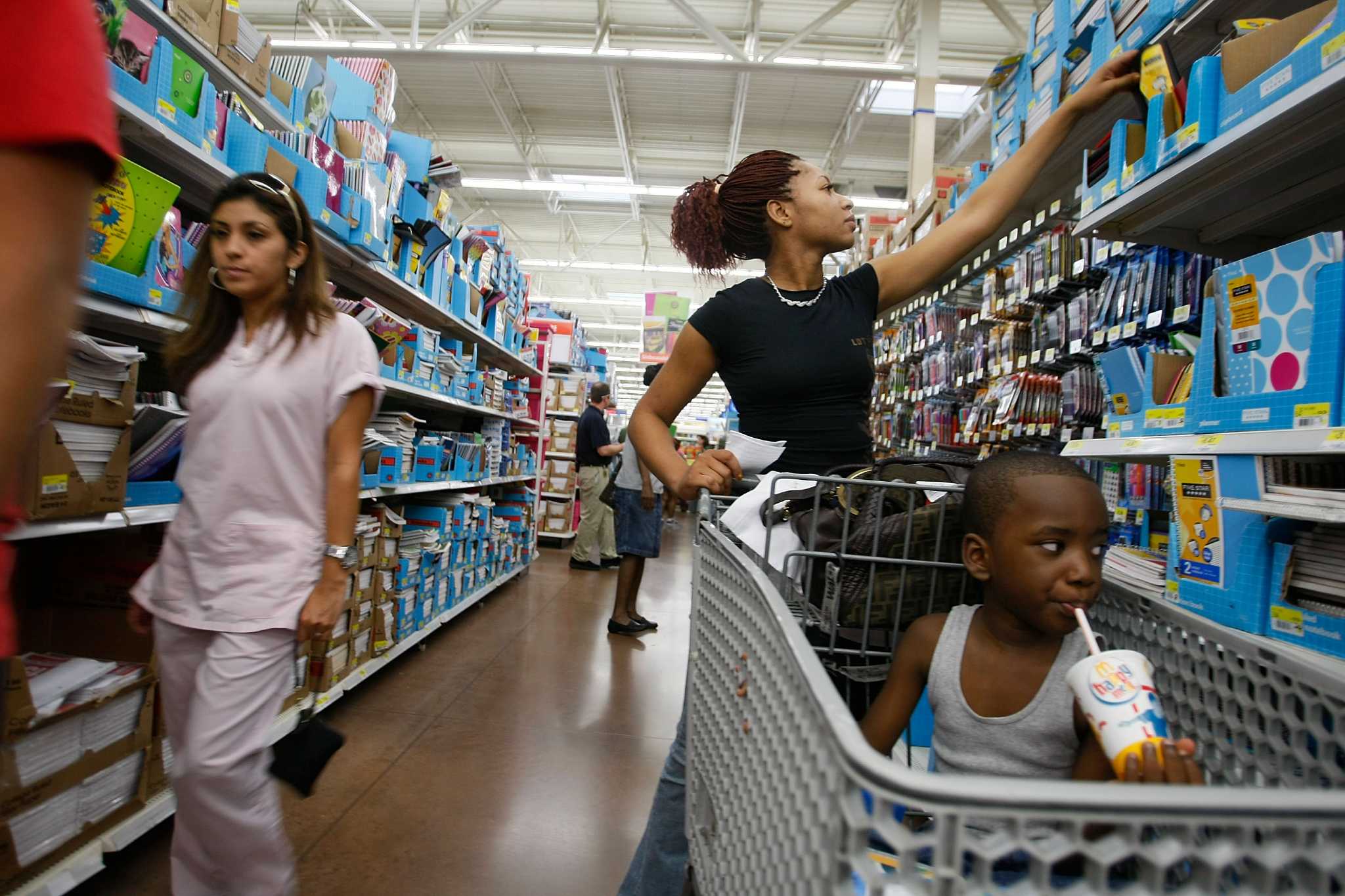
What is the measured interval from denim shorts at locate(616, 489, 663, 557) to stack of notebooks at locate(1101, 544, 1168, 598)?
304cm

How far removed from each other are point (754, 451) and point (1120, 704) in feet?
2.56

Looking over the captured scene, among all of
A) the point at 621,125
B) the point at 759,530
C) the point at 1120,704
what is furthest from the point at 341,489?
the point at 621,125

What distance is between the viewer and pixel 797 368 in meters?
1.38

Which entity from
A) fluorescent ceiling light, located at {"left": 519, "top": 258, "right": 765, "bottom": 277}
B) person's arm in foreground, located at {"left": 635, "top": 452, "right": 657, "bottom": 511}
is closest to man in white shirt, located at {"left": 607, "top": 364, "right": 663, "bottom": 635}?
person's arm in foreground, located at {"left": 635, "top": 452, "right": 657, "bottom": 511}

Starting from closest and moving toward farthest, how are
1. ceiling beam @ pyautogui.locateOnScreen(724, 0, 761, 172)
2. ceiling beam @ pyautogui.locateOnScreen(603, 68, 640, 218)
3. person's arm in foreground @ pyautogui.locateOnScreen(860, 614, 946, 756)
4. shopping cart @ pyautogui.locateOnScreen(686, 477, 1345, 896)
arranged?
shopping cart @ pyautogui.locateOnScreen(686, 477, 1345, 896) → person's arm in foreground @ pyautogui.locateOnScreen(860, 614, 946, 756) → ceiling beam @ pyautogui.locateOnScreen(724, 0, 761, 172) → ceiling beam @ pyautogui.locateOnScreen(603, 68, 640, 218)

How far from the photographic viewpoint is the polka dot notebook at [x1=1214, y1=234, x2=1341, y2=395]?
3.70 ft

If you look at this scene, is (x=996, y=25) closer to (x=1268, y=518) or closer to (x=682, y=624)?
(x=682, y=624)

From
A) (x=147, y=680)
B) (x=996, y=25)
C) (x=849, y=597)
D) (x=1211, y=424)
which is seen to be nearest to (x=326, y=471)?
(x=147, y=680)

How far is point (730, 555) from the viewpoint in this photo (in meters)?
0.97

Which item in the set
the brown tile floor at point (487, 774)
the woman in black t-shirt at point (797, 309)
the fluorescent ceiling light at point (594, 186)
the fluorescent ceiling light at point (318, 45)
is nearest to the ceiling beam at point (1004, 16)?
the fluorescent ceiling light at point (594, 186)

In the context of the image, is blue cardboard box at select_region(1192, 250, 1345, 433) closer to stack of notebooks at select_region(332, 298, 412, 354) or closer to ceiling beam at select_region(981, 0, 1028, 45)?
stack of notebooks at select_region(332, 298, 412, 354)

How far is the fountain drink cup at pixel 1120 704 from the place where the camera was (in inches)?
24.0

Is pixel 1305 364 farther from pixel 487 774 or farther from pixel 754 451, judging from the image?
pixel 487 774

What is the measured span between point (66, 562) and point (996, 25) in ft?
32.3
